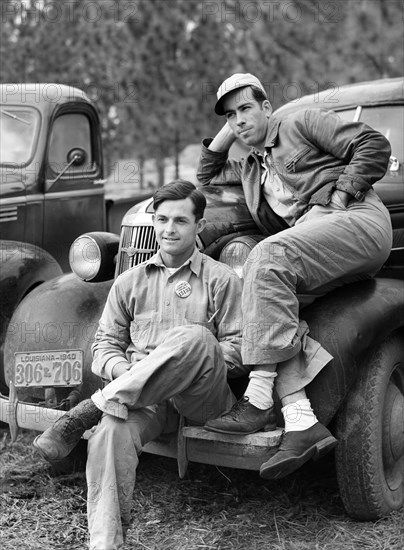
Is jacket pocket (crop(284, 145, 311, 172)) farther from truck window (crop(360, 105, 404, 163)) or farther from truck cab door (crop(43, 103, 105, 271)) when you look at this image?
truck cab door (crop(43, 103, 105, 271))

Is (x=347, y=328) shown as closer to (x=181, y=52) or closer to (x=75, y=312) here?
(x=75, y=312)

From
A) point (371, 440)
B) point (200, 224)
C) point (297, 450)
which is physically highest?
point (200, 224)

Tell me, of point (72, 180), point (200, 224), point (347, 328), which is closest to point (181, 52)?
point (72, 180)

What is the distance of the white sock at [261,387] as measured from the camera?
3.28 meters

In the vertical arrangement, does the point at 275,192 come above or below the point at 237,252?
above

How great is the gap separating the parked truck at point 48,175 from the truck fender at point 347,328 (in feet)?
7.51

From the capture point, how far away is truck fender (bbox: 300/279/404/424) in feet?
11.2

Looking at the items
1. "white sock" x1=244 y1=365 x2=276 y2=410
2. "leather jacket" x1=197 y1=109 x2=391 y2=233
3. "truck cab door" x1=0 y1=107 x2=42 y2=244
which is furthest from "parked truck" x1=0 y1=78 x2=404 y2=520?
"truck cab door" x1=0 y1=107 x2=42 y2=244

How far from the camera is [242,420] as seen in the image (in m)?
3.26

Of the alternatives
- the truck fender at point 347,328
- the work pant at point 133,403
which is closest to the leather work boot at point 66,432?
the work pant at point 133,403

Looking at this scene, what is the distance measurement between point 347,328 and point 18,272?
2394 millimetres

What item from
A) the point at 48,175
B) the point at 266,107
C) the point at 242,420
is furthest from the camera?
the point at 48,175

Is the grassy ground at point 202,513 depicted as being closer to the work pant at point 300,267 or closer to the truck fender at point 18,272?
the work pant at point 300,267

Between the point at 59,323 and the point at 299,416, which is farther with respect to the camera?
the point at 59,323
